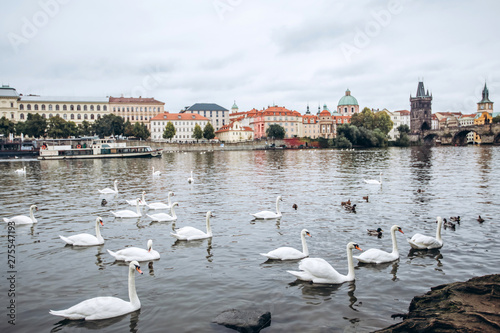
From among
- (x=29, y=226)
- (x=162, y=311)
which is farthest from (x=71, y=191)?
(x=162, y=311)

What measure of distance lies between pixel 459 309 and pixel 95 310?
23.5 ft

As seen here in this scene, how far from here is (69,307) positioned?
8898mm

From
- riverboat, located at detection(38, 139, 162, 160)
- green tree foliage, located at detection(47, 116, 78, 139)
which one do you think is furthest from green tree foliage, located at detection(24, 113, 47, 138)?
riverboat, located at detection(38, 139, 162, 160)

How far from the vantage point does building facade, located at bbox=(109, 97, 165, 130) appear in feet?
522

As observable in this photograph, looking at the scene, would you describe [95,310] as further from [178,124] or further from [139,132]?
[178,124]

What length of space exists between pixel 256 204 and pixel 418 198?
9.62 metres

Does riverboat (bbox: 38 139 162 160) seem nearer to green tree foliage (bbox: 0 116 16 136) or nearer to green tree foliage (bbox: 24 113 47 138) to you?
green tree foliage (bbox: 24 113 47 138)

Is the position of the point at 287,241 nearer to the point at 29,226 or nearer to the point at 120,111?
the point at 29,226

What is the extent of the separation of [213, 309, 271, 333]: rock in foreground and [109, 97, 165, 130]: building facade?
15665cm

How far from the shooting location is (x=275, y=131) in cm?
15100

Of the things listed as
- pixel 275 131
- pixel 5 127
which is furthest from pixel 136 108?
pixel 5 127

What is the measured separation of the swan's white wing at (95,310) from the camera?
26.9 ft

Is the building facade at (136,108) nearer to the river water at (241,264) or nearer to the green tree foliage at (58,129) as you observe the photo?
the green tree foliage at (58,129)

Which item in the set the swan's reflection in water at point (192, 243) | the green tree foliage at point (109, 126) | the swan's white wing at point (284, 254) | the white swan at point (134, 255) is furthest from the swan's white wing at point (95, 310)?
the green tree foliage at point (109, 126)
